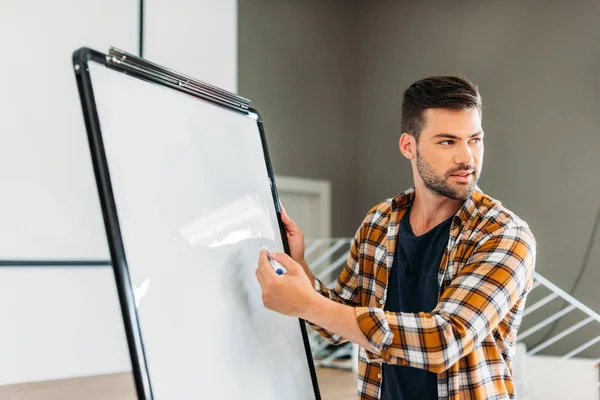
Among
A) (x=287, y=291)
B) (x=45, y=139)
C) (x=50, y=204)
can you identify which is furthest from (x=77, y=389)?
(x=287, y=291)

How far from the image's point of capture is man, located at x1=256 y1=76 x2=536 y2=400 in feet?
3.22

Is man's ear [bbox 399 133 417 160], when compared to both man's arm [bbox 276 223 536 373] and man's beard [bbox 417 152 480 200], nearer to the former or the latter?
man's beard [bbox 417 152 480 200]

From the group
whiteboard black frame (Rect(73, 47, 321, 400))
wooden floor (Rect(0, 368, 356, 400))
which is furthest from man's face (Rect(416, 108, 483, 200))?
wooden floor (Rect(0, 368, 356, 400))

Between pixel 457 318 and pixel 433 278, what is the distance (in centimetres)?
22

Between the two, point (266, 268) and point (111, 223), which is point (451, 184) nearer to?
point (266, 268)

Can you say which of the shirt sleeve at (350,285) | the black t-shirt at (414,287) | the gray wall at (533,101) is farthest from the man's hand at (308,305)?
the gray wall at (533,101)

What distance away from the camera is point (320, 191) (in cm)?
368

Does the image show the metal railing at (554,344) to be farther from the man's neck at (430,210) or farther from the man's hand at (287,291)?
the man's hand at (287,291)

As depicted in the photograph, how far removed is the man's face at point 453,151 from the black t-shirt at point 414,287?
81mm

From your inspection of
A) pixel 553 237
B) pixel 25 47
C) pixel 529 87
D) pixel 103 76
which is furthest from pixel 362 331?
pixel 529 87

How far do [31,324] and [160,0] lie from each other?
1.35m

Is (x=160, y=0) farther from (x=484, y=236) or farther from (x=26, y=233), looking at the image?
(x=484, y=236)

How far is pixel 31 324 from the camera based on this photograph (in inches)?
70.5

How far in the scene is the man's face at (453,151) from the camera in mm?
1214
